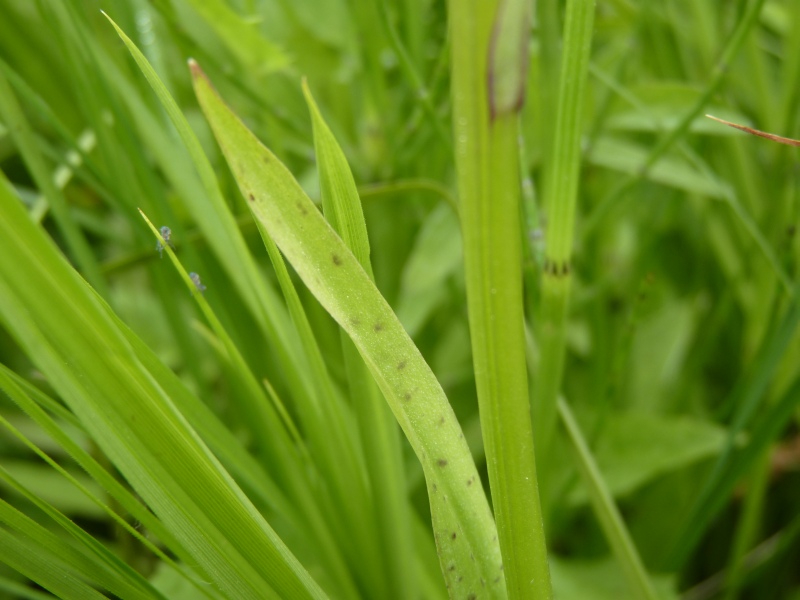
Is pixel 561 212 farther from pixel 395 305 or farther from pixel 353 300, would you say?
pixel 395 305

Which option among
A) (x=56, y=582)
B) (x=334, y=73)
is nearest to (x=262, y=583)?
(x=56, y=582)

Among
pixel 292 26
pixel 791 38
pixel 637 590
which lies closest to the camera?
pixel 637 590

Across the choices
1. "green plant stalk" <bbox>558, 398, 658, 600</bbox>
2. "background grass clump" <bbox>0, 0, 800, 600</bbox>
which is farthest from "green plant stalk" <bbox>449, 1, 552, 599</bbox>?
"green plant stalk" <bbox>558, 398, 658, 600</bbox>

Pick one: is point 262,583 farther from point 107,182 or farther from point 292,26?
point 292,26

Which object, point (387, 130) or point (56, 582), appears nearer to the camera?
point (56, 582)

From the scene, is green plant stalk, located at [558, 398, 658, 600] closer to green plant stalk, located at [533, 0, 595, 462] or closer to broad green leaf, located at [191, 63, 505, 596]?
green plant stalk, located at [533, 0, 595, 462]

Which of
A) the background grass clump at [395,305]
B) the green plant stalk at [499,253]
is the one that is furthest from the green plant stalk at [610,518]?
the green plant stalk at [499,253]

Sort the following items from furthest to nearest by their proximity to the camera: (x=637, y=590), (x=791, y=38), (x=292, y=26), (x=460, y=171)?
(x=292, y=26)
(x=791, y=38)
(x=637, y=590)
(x=460, y=171)

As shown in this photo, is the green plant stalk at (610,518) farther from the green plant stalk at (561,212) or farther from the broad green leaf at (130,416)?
the broad green leaf at (130,416)
